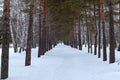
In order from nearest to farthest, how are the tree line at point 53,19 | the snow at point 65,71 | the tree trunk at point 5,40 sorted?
the snow at point 65,71 < the tree trunk at point 5,40 < the tree line at point 53,19

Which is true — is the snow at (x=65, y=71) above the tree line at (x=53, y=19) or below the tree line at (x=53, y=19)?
below

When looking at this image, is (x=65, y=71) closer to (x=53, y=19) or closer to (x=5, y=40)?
(x=5, y=40)

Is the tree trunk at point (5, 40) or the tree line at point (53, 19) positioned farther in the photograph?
the tree line at point (53, 19)

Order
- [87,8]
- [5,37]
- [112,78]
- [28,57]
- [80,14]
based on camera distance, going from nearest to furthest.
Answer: [112,78] < [5,37] < [28,57] < [87,8] < [80,14]

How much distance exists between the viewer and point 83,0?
35.4m

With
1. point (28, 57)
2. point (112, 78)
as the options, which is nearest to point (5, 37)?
point (112, 78)

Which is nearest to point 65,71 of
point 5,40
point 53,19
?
point 5,40

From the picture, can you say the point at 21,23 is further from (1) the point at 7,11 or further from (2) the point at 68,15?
(1) the point at 7,11

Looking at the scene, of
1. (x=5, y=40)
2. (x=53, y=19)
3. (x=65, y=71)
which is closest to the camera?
(x=5, y=40)

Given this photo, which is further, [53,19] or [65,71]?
[53,19]

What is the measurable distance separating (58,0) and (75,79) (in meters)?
23.0

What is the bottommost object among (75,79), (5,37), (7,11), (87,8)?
(75,79)

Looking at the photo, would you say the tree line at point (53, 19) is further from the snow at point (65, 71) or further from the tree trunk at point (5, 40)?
the snow at point (65, 71)

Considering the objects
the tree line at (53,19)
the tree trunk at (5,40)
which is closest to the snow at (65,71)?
the tree trunk at (5,40)
